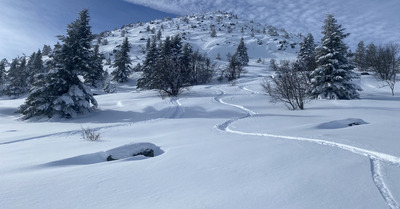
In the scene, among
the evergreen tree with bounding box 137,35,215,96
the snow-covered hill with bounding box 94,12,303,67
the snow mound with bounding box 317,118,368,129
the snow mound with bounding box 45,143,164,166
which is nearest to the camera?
the snow mound with bounding box 45,143,164,166

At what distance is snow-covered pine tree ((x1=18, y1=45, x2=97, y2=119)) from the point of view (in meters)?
14.0

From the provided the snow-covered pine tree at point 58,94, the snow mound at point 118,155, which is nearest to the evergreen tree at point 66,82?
the snow-covered pine tree at point 58,94

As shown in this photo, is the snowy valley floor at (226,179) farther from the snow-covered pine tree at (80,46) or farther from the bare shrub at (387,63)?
the bare shrub at (387,63)

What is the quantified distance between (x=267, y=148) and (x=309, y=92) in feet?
56.0

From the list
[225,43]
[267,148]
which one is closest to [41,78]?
[267,148]

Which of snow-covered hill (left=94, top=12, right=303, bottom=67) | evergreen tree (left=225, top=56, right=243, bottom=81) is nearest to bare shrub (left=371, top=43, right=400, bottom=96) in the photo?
evergreen tree (left=225, top=56, right=243, bottom=81)

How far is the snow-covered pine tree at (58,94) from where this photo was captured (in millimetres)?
→ 14031

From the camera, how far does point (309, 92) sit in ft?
62.0

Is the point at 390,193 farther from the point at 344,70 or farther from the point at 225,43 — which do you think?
the point at 225,43

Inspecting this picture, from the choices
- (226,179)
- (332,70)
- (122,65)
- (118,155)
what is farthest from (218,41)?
(226,179)

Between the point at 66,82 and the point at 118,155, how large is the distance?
42.9 ft

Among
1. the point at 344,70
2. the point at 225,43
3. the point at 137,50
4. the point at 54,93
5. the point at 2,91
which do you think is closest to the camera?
the point at 54,93

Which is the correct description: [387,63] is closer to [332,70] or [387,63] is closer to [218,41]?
[332,70]

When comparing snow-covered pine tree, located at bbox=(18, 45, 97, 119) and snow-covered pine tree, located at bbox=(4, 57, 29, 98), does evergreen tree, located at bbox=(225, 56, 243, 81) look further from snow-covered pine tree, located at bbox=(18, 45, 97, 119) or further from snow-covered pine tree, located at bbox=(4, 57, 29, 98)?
snow-covered pine tree, located at bbox=(4, 57, 29, 98)
